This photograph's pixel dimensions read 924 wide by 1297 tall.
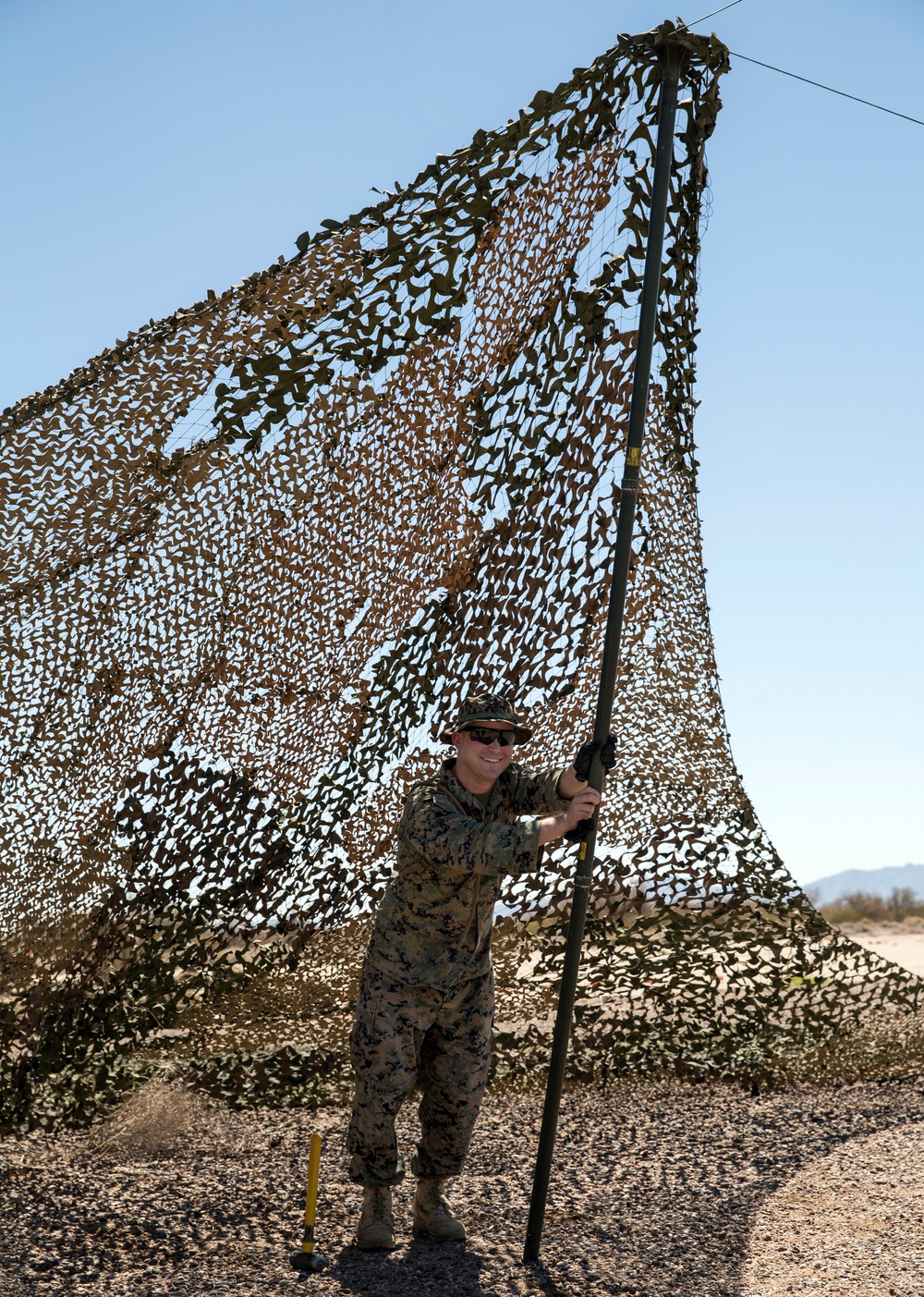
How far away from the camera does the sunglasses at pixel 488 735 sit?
10.7 ft

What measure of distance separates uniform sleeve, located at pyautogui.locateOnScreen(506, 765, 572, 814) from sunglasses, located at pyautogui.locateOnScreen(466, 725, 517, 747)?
0.14 meters

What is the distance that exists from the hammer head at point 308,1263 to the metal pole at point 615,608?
23.1 inches

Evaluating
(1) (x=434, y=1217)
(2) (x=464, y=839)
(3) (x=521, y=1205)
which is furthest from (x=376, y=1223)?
(2) (x=464, y=839)

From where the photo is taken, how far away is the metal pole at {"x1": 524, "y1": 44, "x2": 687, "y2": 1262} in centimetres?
320

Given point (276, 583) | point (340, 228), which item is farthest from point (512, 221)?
point (276, 583)

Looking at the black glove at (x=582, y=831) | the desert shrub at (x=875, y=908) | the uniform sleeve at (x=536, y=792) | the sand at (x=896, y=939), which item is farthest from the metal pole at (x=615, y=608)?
the desert shrub at (x=875, y=908)

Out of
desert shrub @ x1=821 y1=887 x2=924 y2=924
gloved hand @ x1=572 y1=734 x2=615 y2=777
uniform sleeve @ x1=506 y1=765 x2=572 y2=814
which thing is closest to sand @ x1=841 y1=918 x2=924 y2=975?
desert shrub @ x1=821 y1=887 x2=924 y2=924

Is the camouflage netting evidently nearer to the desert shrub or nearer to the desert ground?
the desert ground

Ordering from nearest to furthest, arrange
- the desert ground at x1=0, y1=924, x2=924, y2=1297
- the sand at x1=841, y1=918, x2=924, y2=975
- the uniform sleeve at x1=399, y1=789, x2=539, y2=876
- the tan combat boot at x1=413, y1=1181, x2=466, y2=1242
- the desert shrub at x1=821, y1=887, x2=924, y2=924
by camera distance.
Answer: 1. the uniform sleeve at x1=399, y1=789, x2=539, y2=876
2. the desert ground at x1=0, y1=924, x2=924, y2=1297
3. the tan combat boot at x1=413, y1=1181, x2=466, y2=1242
4. the sand at x1=841, y1=918, x2=924, y2=975
5. the desert shrub at x1=821, y1=887, x2=924, y2=924

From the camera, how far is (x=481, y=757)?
3.26 meters

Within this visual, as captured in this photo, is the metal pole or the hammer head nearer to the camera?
the hammer head

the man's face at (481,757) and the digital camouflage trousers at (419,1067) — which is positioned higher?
the man's face at (481,757)

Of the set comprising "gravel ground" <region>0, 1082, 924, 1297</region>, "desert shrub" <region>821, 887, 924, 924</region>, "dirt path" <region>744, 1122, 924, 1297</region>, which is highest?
"desert shrub" <region>821, 887, 924, 924</region>

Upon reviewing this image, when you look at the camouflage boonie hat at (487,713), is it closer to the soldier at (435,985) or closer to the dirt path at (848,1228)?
the soldier at (435,985)
